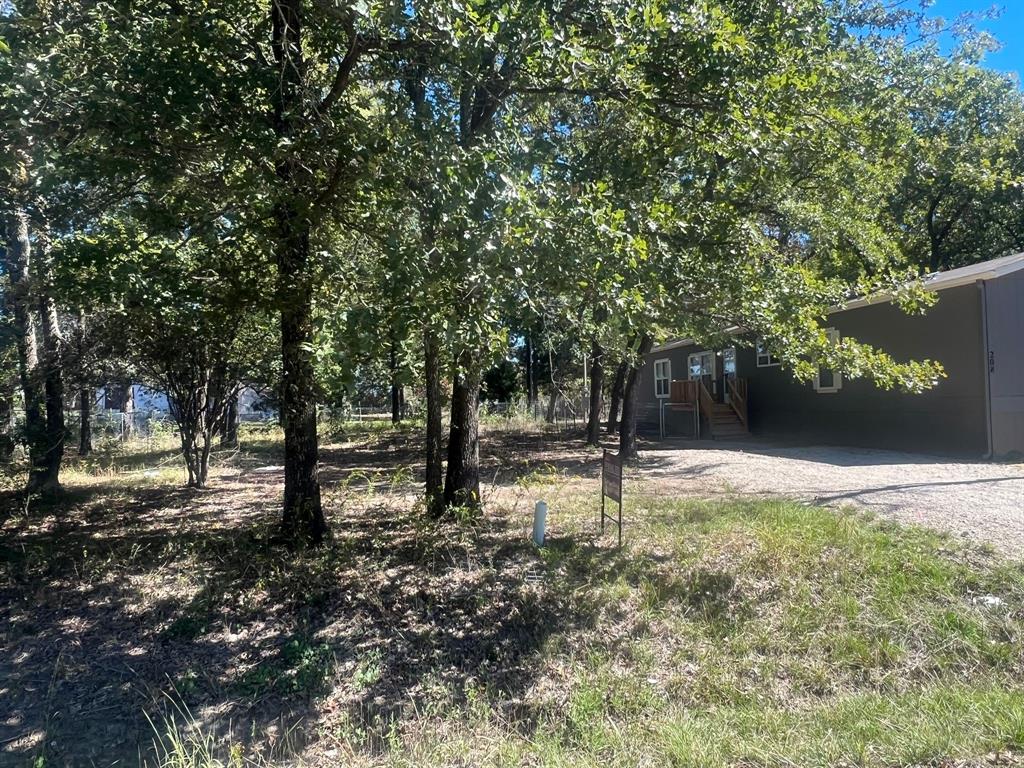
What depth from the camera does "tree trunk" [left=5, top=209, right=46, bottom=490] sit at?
9461 millimetres

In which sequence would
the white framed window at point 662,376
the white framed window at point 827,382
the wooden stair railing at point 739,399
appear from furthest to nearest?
the white framed window at point 662,376 → the wooden stair railing at point 739,399 → the white framed window at point 827,382

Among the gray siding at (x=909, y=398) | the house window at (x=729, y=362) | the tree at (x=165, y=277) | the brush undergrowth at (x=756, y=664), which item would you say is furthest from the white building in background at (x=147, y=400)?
the house window at (x=729, y=362)

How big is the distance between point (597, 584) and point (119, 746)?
3.80 meters

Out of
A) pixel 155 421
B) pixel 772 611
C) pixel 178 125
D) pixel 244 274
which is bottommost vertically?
pixel 772 611

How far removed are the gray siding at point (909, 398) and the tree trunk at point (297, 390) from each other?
11.9 meters

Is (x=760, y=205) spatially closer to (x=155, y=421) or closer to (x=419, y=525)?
(x=419, y=525)

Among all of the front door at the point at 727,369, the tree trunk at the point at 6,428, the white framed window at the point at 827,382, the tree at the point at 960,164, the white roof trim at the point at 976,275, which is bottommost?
the tree trunk at the point at 6,428

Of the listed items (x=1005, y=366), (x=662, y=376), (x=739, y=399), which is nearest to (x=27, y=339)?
(x=1005, y=366)

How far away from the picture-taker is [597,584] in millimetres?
6109

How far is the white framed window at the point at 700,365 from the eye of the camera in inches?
836

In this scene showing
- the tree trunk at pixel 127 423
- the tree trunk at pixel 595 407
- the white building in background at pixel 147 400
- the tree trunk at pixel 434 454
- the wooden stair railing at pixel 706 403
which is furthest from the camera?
the wooden stair railing at pixel 706 403

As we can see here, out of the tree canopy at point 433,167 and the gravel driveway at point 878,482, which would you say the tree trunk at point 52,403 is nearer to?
the tree canopy at point 433,167

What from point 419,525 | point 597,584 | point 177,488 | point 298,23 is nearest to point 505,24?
point 298,23

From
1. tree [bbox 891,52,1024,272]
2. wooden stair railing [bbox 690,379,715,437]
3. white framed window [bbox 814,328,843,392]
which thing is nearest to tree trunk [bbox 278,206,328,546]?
tree [bbox 891,52,1024,272]
